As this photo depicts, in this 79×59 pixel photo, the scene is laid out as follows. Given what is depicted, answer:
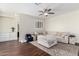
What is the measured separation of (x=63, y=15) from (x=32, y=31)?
1093mm

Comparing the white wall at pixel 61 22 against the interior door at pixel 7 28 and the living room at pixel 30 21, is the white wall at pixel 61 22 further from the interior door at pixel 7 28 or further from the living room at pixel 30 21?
the interior door at pixel 7 28

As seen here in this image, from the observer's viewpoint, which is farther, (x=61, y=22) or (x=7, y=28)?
(x=61, y=22)

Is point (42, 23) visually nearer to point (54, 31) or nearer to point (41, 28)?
point (41, 28)

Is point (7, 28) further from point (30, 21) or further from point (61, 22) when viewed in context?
point (61, 22)

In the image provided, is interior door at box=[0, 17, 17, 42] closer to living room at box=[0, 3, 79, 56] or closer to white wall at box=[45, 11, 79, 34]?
living room at box=[0, 3, 79, 56]

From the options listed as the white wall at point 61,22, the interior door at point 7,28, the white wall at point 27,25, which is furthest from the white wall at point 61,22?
the interior door at point 7,28

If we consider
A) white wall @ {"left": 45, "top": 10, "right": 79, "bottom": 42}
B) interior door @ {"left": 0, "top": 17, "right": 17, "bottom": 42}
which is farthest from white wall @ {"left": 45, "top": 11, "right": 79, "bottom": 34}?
interior door @ {"left": 0, "top": 17, "right": 17, "bottom": 42}

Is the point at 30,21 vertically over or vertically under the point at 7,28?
over

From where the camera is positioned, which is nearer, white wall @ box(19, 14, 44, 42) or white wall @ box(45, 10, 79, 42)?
white wall @ box(19, 14, 44, 42)

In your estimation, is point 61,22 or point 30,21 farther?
point 61,22

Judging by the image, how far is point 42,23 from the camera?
1973 millimetres

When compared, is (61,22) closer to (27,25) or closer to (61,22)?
(61,22)

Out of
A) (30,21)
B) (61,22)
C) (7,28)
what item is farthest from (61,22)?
(7,28)

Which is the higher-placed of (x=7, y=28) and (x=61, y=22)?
(x=61, y=22)
